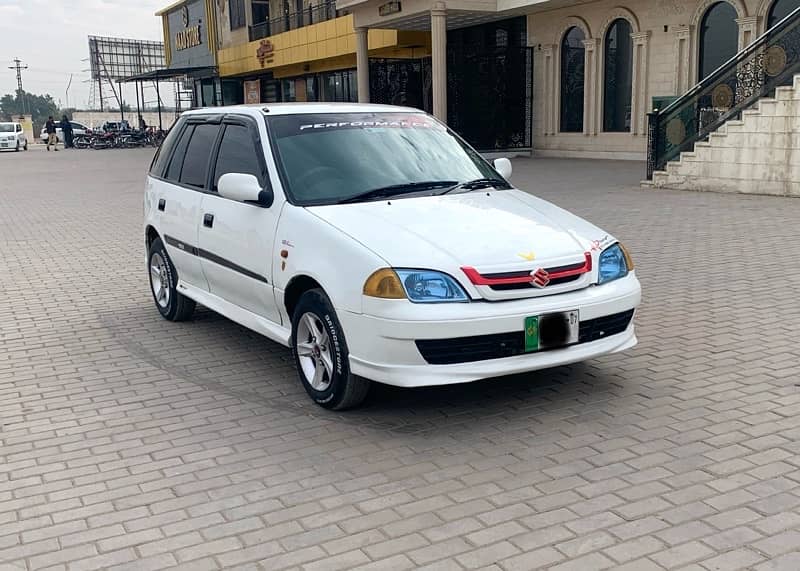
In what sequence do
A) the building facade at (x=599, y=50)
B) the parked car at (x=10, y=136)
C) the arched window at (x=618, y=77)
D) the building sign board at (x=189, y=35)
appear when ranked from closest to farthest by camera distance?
1. the building facade at (x=599, y=50)
2. the arched window at (x=618, y=77)
3. the parked car at (x=10, y=136)
4. the building sign board at (x=189, y=35)

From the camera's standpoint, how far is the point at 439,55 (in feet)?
80.6

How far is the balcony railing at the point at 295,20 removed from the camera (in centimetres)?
3719

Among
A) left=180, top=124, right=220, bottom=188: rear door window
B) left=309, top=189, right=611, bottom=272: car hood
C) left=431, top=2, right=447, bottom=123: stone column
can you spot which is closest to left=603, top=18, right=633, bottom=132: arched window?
left=431, top=2, right=447, bottom=123: stone column

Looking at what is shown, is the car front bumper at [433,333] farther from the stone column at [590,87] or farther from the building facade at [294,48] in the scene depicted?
the building facade at [294,48]

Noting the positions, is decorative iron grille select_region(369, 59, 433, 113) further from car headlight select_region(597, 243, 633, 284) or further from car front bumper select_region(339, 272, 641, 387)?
car front bumper select_region(339, 272, 641, 387)

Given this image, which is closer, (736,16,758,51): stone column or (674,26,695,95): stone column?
(736,16,758,51): stone column

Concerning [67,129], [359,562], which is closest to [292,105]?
[359,562]

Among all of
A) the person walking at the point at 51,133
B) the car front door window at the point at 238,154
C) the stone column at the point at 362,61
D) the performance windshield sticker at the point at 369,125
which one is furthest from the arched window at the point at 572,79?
the person walking at the point at 51,133

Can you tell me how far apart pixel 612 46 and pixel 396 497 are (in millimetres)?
23024

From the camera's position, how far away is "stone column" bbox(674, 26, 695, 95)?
21828 millimetres

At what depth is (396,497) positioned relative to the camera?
388cm

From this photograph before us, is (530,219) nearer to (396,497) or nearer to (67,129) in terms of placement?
(396,497)

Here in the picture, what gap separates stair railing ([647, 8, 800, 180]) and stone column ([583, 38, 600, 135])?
8.84 meters

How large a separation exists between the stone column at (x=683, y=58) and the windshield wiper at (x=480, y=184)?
17944mm
